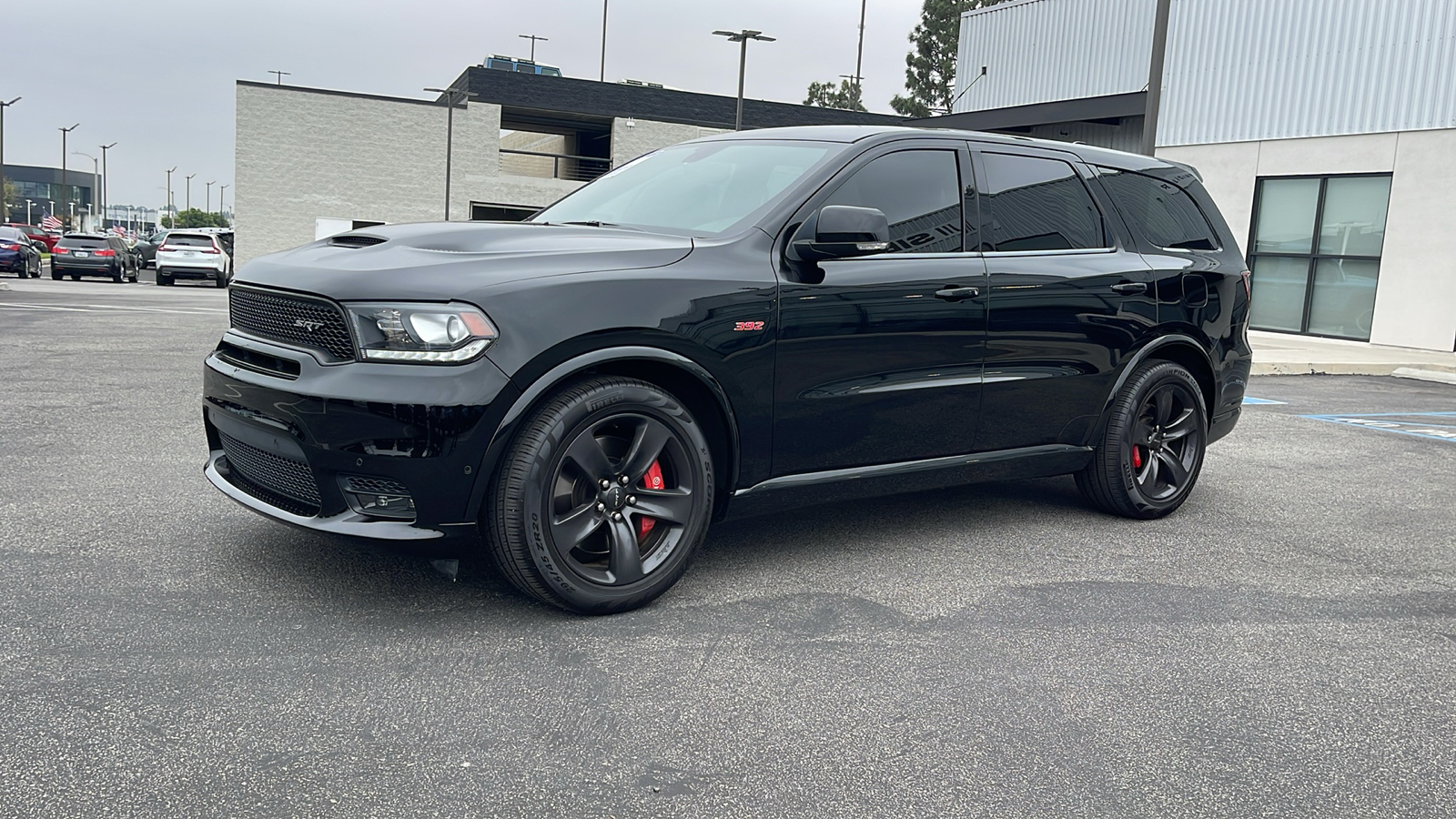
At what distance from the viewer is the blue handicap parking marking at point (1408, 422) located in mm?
9211

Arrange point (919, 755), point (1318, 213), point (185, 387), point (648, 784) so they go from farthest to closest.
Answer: point (1318, 213)
point (185, 387)
point (919, 755)
point (648, 784)

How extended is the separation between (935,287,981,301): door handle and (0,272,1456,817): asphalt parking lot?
107 cm

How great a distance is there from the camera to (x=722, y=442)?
13.7 ft

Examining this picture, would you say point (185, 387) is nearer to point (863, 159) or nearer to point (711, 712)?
point (863, 159)

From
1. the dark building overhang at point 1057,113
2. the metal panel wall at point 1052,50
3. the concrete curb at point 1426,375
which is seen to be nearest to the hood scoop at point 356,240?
the concrete curb at point 1426,375

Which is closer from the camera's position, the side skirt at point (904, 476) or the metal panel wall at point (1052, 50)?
the side skirt at point (904, 476)

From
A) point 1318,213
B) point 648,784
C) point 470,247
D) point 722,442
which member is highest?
point 1318,213

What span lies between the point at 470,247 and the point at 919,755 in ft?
7.02

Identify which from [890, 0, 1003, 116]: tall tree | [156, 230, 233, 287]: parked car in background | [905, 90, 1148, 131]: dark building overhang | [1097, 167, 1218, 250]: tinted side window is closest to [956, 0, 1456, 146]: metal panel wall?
[905, 90, 1148, 131]: dark building overhang

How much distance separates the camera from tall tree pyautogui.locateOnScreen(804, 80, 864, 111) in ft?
250

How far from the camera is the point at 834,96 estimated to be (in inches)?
3086


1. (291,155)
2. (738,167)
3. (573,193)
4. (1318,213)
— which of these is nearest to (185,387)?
(573,193)

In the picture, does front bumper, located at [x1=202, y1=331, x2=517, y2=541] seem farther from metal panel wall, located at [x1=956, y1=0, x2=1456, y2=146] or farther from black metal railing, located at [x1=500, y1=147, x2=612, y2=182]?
black metal railing, located at [x1=500, y1=147, x2=612, y2=182]

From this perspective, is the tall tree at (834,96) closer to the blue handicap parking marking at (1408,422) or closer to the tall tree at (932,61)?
the tall tree at (932,61)
